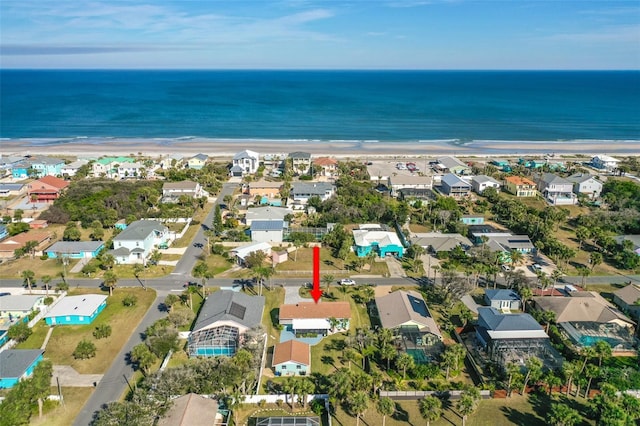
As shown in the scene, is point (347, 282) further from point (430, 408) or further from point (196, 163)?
point (196, 163)

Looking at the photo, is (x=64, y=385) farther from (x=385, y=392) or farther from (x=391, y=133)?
(x=391, y=133)

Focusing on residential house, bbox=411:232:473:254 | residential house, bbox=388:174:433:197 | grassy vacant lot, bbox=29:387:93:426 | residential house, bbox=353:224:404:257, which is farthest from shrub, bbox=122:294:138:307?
residential house, bbox=388:174:433:197

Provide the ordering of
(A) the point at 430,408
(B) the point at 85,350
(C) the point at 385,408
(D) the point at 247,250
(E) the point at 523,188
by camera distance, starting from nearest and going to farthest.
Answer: (A) the point at 430,408, (C) the point at 385,408, (B) the point at 85,350, (D) the point at 247,250, (E) the point at 523,188

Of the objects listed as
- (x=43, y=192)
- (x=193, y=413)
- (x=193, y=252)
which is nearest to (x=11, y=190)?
(x=43, y=192)

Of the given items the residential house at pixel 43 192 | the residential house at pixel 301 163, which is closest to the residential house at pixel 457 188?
the residential house at pixel 301 163

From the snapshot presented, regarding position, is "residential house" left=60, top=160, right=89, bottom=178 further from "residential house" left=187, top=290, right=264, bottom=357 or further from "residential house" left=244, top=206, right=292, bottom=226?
"residential house" left=187, top=290, right=264, bottom=357

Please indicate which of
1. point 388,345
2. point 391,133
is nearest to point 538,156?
point 391,133

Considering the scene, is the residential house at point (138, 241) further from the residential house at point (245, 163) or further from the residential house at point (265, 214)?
the residential house at point (245, 163)
